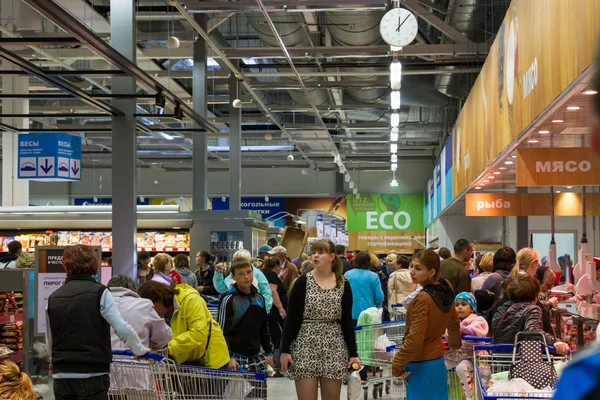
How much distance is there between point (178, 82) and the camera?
75.9 feet

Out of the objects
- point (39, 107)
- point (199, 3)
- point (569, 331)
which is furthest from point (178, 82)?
point (569, 331)

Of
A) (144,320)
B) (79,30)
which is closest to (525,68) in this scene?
(79,30)

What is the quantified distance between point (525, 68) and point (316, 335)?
3.07 m

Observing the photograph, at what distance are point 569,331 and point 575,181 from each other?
1973 millimetres

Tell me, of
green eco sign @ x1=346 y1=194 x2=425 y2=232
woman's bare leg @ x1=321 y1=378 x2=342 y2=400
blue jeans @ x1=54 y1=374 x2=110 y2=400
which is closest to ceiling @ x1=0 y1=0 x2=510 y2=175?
blue jeans @ x1=54 y1=374 x2=110 y2=400

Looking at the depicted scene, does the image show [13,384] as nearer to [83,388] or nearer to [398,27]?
[83,388]

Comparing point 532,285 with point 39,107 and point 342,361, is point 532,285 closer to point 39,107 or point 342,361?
point 342,361

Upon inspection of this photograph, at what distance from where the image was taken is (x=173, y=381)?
501 centimetres

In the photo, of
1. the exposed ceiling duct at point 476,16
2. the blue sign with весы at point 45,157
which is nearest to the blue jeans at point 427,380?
the exposed ceiling duct at point 476,16

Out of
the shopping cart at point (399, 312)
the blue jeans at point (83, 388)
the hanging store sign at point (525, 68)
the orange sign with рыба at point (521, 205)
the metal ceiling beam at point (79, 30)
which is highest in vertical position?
the metal ceiling beam at point (79, 30)

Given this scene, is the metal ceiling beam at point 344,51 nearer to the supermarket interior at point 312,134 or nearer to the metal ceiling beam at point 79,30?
the supermarket interior at point 312,134

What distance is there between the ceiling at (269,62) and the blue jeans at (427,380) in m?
3.00

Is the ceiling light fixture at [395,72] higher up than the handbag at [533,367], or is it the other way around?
the ceiling light fixture at [395,72]

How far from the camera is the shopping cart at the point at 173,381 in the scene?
15.9ft
